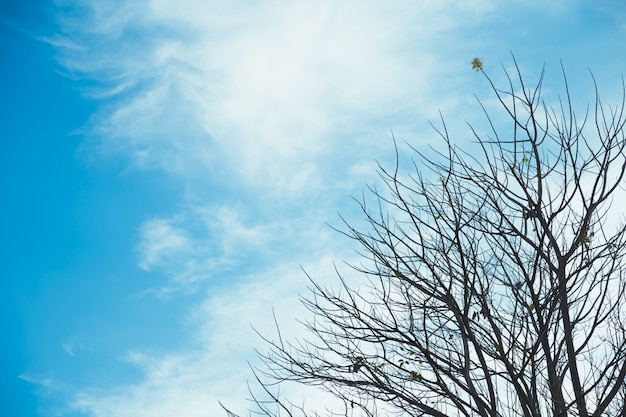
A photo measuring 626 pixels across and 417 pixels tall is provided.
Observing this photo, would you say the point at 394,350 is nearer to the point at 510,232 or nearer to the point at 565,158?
the point at 510,232

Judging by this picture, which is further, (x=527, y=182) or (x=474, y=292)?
(x=527, y=182)

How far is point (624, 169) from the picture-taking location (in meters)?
5.08

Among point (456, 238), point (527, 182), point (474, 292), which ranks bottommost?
point (474, 292)

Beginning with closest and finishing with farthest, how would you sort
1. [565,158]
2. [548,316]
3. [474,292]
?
[548,316]
[474,292]
[565,158]

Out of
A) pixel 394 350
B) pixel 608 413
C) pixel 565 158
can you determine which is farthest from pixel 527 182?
pixel 608 413

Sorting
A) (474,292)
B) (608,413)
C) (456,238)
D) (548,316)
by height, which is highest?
(456,238)

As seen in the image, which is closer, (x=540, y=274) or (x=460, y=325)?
(x=460, y=325)

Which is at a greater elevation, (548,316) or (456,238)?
(456,238)

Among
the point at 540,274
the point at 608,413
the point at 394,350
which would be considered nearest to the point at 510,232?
the point at 540,274

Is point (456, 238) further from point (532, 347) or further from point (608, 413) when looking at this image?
point (608, 413)

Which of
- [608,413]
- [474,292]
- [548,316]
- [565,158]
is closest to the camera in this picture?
[548,316]

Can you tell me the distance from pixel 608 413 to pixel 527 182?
2685 mm

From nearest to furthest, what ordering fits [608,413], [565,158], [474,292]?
A: [474,292] → [565,158] → [608,413]

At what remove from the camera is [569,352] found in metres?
4.59
